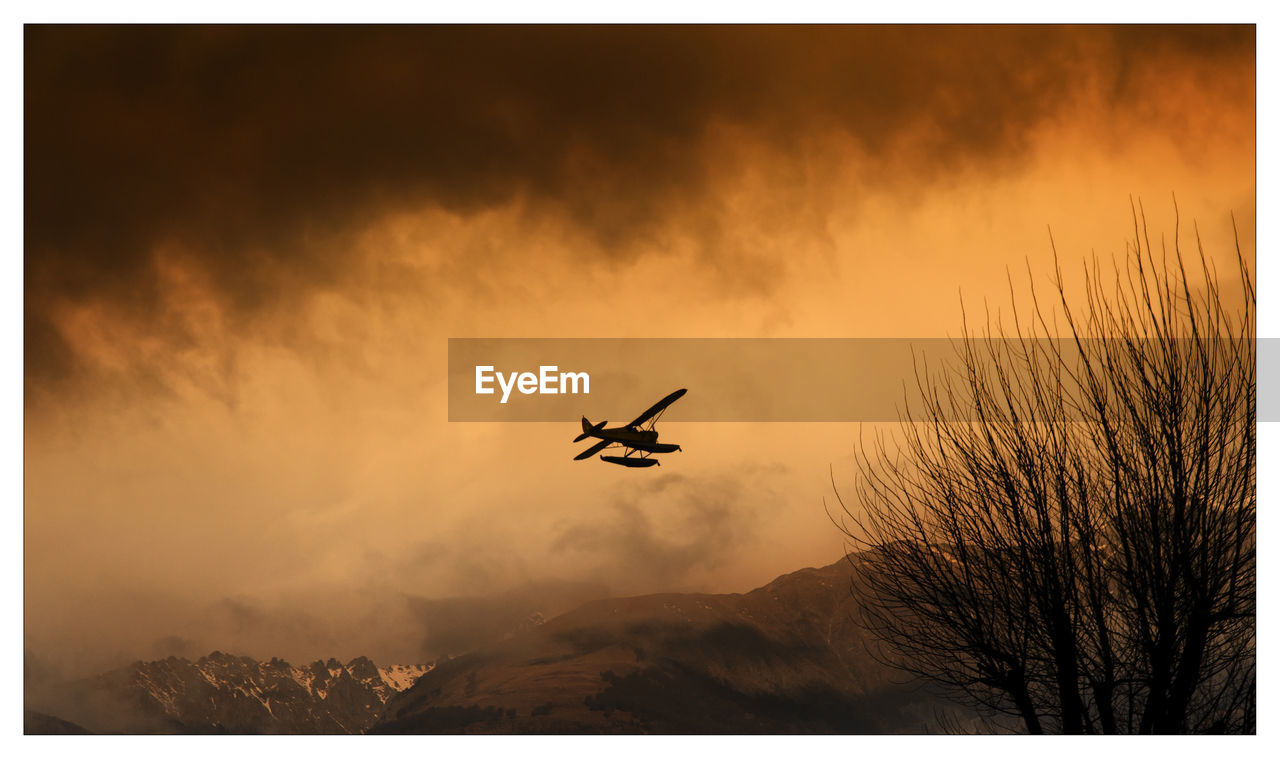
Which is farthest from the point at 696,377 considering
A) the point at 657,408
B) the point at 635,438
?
the point at 635,438

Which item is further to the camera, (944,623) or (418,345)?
(418,345)

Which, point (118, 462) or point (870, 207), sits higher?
point (870, 207)

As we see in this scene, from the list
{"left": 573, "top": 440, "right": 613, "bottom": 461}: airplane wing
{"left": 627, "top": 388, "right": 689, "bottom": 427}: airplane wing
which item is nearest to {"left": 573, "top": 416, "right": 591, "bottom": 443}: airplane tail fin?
{"left": 573, "top": 440, "right": 613, "bottom": 461}: airplane wing

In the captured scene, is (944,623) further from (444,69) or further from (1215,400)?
(444,69)

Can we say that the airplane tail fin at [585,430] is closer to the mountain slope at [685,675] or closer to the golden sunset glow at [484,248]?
the golden sunset glow at [484,248]

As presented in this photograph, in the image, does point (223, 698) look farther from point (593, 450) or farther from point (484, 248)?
point (484, 248)

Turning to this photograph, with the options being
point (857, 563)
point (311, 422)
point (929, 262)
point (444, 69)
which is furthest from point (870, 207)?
point (311, 422)

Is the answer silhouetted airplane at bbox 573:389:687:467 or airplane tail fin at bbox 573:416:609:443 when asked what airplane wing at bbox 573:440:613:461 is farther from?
airplane tail fin at bbox 573:416:609:443
